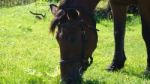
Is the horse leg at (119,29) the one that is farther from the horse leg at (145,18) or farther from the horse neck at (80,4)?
the horse neck at (80,4)

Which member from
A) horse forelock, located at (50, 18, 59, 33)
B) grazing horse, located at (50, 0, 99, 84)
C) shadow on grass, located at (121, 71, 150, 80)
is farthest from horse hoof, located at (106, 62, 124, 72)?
horse forelock, located at (50, 18, 59, 33)

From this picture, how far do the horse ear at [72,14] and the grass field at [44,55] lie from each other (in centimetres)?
40

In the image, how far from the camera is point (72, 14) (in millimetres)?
4801

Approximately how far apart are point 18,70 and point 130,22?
27.3 feet

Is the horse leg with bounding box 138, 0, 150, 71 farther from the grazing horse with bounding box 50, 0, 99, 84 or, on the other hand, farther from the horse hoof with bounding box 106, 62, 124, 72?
the grazing horse with bounding box 50, 0, 99, 84

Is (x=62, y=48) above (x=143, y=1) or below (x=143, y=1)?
below

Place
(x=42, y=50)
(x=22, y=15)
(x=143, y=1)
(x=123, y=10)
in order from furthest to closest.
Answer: (x=22, y=15)
(x=42, y=50)
(x=123, y=10)
(x=143, y=1)

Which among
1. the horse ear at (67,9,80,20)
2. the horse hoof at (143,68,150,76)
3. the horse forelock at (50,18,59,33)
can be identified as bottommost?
the horse hoof at (143,68,150,76)

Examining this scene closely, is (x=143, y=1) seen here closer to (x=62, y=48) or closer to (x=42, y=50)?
(x=62, y=48)

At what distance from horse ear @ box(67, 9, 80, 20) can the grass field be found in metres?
0.40

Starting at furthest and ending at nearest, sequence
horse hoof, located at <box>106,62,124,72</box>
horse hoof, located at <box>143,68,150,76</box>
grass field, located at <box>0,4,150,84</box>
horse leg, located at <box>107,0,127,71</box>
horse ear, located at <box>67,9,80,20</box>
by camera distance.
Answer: horse leg, located at <box>107,0,127,71</box> < horse hoof, located at <box>106,62,124,72</box> < horse hoof, located at <box>143,68,150,76</box> < grass field, located at <box>0,4,150,84</box> < horse ear, located at <box>67,9,80,20</box>

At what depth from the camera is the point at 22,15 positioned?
1550cm

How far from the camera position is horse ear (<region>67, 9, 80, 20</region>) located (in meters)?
4.74

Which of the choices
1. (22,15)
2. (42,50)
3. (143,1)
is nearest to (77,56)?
(143,1)
